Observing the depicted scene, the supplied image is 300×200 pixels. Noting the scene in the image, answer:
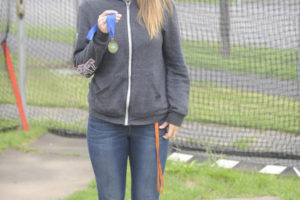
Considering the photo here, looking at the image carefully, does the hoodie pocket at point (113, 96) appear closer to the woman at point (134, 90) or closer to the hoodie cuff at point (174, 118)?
the woman at point (134, 90)

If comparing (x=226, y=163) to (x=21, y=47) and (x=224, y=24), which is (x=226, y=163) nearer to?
(x=21, y=47)

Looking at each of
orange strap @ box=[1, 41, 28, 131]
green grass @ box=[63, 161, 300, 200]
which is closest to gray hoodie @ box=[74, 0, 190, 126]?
green grass @ box=[63, 161, 300, 200]

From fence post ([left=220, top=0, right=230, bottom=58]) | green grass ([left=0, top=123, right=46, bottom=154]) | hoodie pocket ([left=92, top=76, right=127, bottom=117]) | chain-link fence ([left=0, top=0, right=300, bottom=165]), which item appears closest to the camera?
Answer: hoodie pocket ([left=92, top=76, right=127, bottom=117])

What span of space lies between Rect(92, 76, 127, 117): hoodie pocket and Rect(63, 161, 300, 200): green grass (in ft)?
5.31

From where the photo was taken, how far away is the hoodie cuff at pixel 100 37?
2131 mm

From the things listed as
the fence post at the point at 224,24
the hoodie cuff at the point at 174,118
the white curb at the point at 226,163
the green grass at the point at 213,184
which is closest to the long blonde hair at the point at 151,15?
the hoodie cuff at the point at 174,118

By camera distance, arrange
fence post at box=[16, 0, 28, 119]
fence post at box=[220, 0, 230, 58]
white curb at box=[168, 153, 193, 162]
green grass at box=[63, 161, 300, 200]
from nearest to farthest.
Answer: green grass at box=[63, 161, 300, 200] → white curb at box=[168, 153, 193, 162] → fence post at box=[16, 0, 28, 119] → fence post at box=[220, 0, 230, 58]

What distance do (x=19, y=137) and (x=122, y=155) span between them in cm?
318

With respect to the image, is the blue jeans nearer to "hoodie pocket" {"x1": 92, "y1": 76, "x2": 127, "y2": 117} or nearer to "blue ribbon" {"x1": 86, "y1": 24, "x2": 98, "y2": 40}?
"hoodie pocket" {"x1": 92, "y1": 76, "x2": 127, "y2": 117}

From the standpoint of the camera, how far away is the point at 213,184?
13.3 feet

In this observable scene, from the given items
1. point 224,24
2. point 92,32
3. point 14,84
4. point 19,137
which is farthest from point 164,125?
point 224,24

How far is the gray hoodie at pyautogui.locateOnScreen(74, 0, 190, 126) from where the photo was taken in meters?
2.27

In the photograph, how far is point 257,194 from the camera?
153 inches

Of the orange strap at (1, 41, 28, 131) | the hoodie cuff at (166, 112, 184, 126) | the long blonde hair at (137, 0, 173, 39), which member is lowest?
the orange strap at (1, 41, 28, 131)
